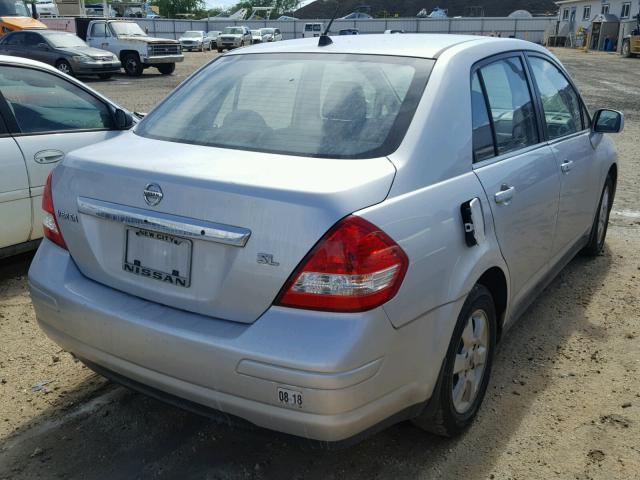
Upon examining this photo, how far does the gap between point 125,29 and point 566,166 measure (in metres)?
23.8

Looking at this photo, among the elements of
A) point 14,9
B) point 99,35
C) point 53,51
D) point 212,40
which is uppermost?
point 14,9

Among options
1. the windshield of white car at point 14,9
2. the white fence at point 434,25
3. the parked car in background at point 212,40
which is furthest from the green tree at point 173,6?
the windshield of white car at point 14,9

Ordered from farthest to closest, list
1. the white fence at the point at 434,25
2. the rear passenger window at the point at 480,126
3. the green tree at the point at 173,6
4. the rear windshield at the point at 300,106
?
1. the green tree at the point at 173,6
2. the white fence at the point at 434,25
3. the rear passenger window at the point at 480,126
4. the rear windshield at the point at 300,106

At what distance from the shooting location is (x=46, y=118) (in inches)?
189

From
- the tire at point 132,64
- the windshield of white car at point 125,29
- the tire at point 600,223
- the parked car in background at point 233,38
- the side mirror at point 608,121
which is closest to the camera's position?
the side mirror at point 608,121

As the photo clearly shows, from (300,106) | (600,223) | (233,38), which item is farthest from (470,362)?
(233,38)

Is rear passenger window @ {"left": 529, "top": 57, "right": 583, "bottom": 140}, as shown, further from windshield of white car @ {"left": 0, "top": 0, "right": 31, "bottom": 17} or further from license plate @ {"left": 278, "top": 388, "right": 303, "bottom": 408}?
windshield of white car @ {"left": 0, "top": 0, "right": 31, "bottom": 17}

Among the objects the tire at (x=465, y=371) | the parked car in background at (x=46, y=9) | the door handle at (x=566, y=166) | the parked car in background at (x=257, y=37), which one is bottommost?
the tire at (x=465, y=371)

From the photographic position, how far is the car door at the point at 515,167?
3.01 m

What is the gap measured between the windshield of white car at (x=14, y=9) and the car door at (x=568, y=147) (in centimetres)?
2539

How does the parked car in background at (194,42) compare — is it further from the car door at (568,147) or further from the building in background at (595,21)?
the car door at (568,147)

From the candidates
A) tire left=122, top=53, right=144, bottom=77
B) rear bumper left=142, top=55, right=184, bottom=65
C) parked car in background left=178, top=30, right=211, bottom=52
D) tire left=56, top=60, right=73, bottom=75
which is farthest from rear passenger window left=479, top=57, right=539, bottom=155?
parked car in background left=178, top=30, right=211, bottom=52

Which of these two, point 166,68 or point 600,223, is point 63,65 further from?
point 600,223

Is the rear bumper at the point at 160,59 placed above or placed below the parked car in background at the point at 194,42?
below
